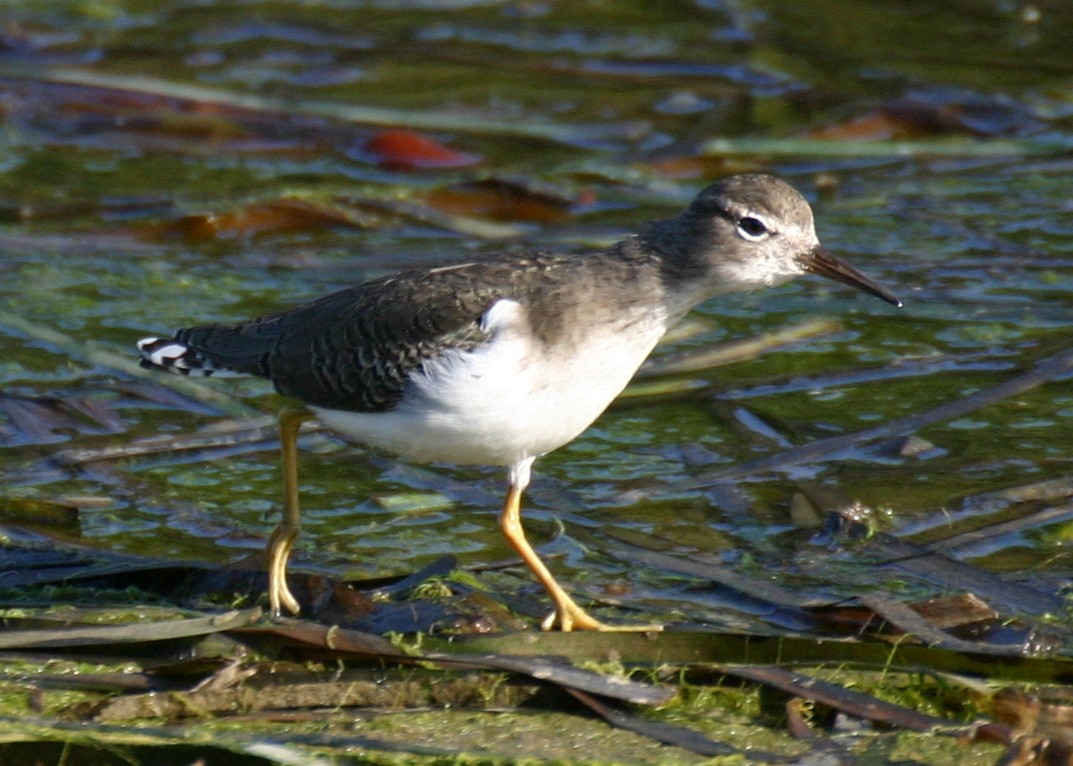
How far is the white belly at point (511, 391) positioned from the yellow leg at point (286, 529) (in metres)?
0.58

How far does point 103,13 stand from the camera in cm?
1352

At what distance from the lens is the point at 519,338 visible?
17.9 ft

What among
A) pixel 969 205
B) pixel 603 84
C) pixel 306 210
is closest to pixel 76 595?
pixel 306 210

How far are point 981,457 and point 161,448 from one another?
3507mm

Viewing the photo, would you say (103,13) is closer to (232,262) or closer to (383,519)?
(232,262)

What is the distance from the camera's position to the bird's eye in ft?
18.8

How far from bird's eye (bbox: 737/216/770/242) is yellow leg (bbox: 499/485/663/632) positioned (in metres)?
1.20

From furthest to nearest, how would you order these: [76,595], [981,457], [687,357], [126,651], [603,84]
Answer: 1. [603,84]
2. [687,357]
3. [981,457]
4. [76,595]
5. [126,651]

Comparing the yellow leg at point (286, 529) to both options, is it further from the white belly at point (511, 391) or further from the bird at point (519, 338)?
the white belly at point (511, 391)

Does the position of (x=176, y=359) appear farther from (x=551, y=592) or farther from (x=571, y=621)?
(x=571, y=621)

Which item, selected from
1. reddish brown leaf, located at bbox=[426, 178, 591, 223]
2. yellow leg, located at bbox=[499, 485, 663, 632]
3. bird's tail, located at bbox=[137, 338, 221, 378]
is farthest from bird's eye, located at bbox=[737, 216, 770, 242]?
reddish brown leaf, located at bbox=[426, 178, 591, 223]

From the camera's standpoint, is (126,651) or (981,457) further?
(981,457)

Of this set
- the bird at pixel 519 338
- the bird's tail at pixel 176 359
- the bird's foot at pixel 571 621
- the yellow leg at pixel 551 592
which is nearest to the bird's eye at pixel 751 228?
the bird at pixel 519 338

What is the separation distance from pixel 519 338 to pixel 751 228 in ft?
3.12
